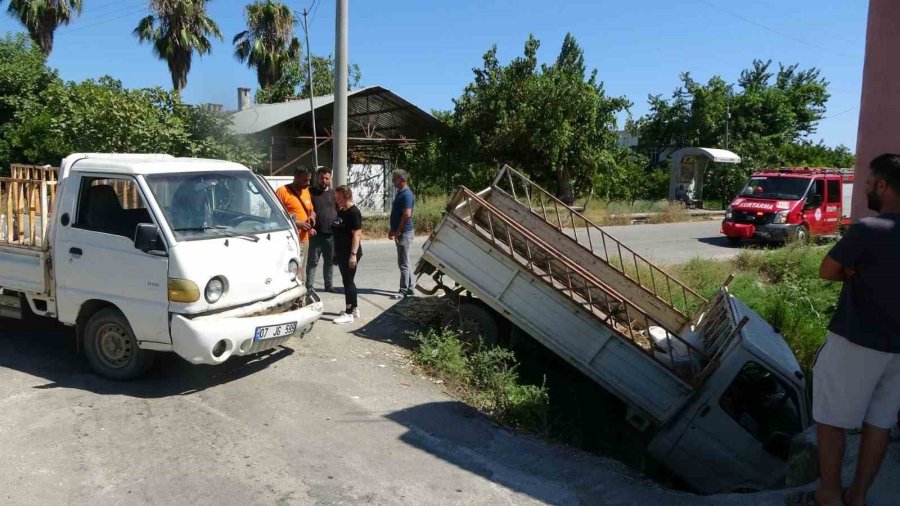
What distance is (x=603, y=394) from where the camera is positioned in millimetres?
7879

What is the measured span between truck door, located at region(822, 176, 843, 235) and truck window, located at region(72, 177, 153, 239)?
60.1ft

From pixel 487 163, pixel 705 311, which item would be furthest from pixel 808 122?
pixel 705 311

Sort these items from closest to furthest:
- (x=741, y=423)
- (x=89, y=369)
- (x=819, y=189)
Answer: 1. (x=741, y=423)
2. (x=89, y=369)
3. (x=819, y=189)

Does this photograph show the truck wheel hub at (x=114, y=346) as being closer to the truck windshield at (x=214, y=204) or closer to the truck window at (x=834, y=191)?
the truck windshield at (x=214, y=204)

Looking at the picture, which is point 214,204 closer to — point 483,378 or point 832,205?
point 483,378

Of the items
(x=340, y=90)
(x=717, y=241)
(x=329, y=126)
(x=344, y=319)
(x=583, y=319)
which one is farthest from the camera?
(x=329, y=126)

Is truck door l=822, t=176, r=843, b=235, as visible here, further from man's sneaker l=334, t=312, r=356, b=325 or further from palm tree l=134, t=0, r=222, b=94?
palm tree l=134, t=0, r=222, b=94

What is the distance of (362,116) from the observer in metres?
21.0

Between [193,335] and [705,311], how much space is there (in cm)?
594

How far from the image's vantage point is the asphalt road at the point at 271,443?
4.29m

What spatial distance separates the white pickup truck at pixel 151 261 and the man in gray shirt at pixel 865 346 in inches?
166

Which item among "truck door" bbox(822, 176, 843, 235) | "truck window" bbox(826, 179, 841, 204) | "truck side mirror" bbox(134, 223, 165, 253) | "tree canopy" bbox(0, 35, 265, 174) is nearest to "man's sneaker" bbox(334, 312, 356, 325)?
"truck side mirror" bbox(134, 223, 165, 253)

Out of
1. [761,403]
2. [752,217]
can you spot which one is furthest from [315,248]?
[752,217]

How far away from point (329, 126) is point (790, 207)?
1321cm
